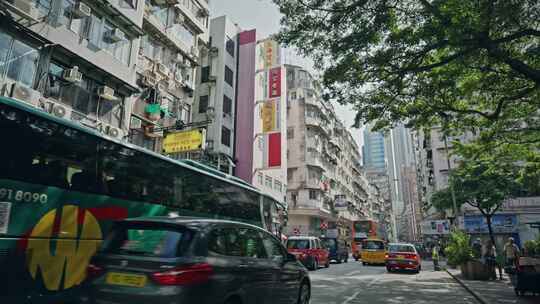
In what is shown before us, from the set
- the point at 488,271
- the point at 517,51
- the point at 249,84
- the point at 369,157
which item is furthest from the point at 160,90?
the point at 369,157

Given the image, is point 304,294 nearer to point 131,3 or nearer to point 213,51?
point 131,3

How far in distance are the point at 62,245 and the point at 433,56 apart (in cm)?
1121

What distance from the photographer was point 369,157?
191 meters

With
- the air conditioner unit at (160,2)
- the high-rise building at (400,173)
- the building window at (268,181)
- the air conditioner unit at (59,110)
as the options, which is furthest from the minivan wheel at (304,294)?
the high-rise building at (400,173)

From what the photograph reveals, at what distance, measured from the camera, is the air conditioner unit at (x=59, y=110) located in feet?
40.4

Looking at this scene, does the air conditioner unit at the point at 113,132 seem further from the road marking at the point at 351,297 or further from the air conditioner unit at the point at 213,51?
the air conditioner unit at the point at 213,51

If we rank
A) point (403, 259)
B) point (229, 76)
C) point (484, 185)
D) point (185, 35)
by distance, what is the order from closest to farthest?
point (403, 259)
point (185, 35)
point (484, 185)
point (229, 76)

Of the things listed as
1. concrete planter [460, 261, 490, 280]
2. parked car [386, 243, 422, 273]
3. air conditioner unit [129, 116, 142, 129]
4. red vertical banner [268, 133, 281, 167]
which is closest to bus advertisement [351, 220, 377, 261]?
red vertical banner [268, 133, 281, 167]

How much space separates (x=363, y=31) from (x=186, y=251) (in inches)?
296

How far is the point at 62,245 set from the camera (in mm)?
5852

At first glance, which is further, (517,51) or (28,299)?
(517,51)

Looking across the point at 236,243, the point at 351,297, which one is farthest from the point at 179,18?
the point at 236,243

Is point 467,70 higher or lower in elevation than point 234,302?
higher

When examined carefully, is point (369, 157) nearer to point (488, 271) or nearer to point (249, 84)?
point (249, 84)
